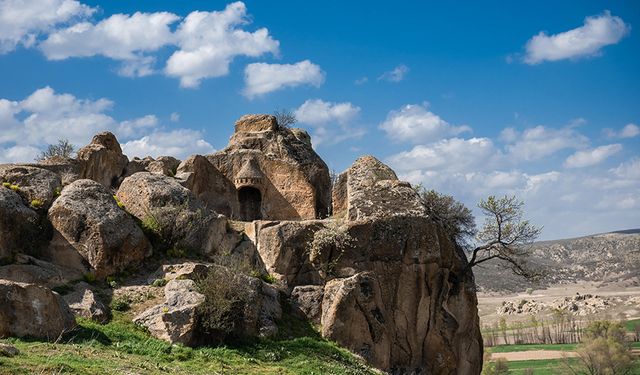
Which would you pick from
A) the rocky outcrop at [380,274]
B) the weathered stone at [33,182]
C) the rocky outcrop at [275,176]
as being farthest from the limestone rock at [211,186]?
the weathered stone at [33,182]

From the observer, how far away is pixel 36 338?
51.1 ft

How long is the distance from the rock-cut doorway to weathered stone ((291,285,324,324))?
1211cm

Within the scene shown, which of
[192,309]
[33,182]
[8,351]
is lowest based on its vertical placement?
[8,351]

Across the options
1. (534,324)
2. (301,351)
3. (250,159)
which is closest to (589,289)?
(534,324)

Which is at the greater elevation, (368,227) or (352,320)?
(368,227)

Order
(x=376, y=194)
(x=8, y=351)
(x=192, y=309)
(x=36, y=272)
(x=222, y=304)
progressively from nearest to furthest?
(x=8, y=351), (x=192, y=309), (x=222, y=304), (x=36, y=272), (x=376, y=194)

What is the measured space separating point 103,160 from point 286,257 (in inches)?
533

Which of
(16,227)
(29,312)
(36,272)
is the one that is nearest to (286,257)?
(36,272)

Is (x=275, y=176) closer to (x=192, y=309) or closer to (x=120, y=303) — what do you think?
(x=120, y=303)

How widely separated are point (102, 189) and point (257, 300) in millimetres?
7013

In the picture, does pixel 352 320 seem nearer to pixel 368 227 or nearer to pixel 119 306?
pixel 368 227

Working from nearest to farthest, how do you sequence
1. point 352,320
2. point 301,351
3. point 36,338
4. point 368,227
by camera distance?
point 36,338 → point 301,351 → point 352,320 → point 368,227

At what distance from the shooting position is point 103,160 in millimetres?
33500

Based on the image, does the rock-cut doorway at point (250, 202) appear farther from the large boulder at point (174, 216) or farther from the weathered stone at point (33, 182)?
the weathered stone at point (33, 182)
